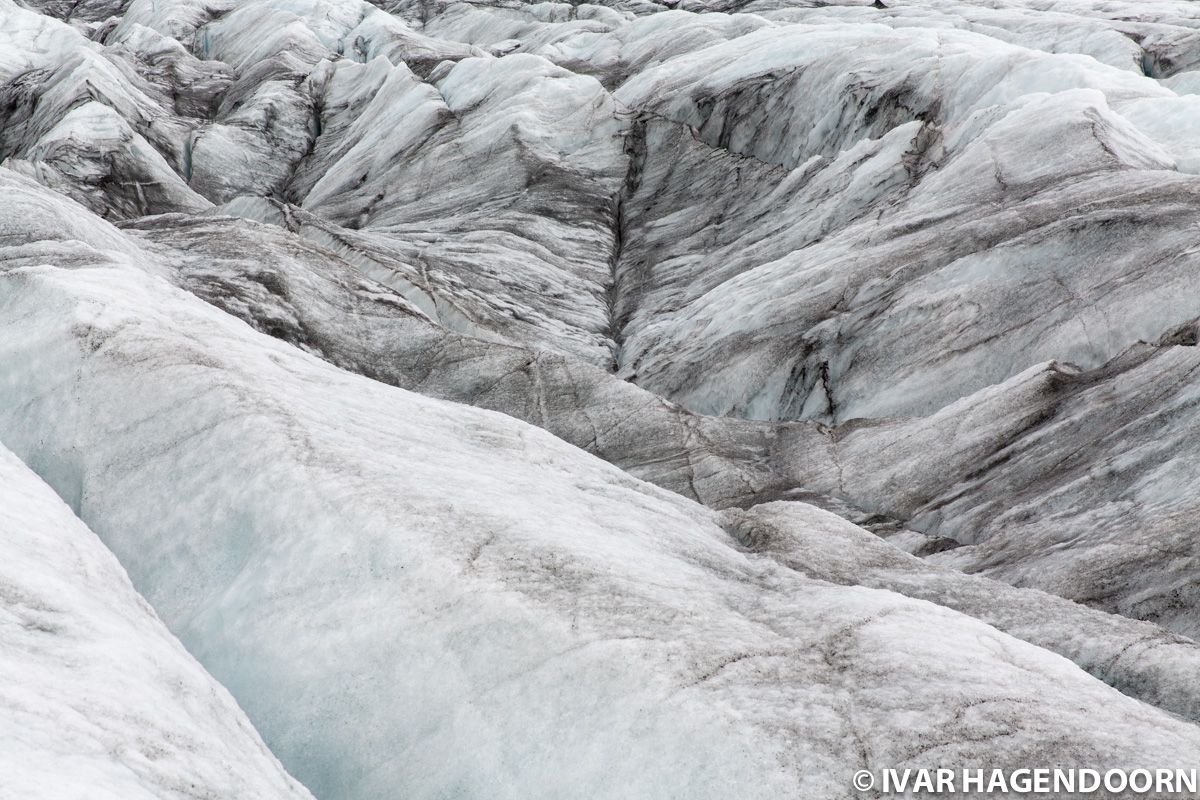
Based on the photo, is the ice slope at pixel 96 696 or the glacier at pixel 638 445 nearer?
the ice slope at pixel 96 696

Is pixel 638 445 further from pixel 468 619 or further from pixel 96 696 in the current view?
pixel 96 696

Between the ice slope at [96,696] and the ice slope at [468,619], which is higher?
the ice slope at [96,696]

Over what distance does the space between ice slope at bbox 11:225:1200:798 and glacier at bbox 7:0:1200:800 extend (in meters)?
0.04

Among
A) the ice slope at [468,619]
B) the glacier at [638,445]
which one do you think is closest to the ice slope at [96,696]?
the glacier at [638,445]

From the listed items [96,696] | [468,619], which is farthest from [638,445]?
[96,696]

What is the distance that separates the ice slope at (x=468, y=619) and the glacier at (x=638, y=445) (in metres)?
0.04

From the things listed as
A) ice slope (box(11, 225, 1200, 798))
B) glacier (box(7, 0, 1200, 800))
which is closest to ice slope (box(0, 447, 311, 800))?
glacier (box(7, 0, 1200, 800))

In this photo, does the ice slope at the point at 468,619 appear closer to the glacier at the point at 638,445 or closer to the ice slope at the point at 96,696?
the glacier at the point at 638,445

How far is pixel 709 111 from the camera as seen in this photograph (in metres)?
35.9

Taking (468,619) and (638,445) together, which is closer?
(468,619)

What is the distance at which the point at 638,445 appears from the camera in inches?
736

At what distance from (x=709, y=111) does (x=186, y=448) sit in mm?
29727

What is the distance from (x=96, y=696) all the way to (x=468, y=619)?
2.91m

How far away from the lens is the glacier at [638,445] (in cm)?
738
